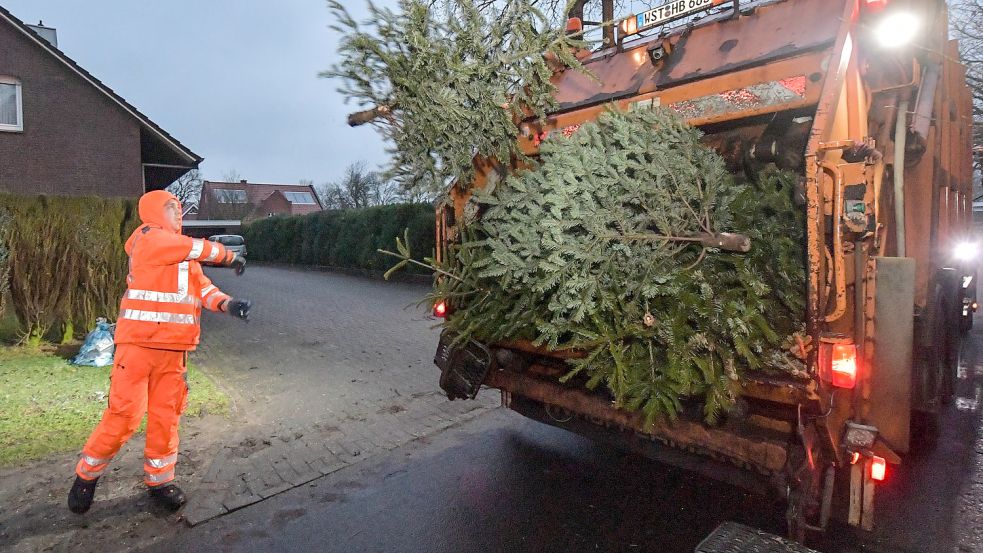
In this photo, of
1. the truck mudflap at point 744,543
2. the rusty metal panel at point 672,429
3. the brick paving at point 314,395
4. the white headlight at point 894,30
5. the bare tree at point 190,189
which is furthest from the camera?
the bare tree at point 190,189

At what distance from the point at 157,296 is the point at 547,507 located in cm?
252

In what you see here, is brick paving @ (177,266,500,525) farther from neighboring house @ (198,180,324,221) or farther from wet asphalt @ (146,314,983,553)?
neighboring house @ (198,180,324,221)

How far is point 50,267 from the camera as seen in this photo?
7039 mm

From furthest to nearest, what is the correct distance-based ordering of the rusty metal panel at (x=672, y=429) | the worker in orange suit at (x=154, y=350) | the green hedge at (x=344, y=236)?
1. the green hedge at (x=344, y=236)
2. the worker in orange suit at (x=154, y=350)
3. the rusty metal panel at (x=672, y=429)

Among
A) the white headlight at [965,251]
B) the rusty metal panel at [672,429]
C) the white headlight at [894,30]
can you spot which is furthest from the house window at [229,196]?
the white headlight at [894,30]

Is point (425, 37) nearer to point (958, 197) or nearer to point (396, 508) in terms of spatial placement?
point (396, 508)

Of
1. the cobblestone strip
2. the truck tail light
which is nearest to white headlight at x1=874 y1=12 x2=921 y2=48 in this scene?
the truck tail light

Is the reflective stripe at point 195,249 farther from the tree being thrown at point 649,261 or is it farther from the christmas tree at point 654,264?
the christmas tree at point 654,264

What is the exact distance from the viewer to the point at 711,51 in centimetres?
343

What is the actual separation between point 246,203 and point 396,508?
44283 mm

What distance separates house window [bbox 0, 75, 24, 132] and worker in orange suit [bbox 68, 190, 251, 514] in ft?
53.4

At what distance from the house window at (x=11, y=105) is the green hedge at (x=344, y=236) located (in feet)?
30.1

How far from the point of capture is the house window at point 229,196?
45.4 m

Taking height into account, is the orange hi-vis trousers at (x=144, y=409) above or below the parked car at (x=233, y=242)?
below
